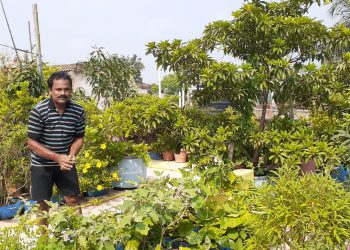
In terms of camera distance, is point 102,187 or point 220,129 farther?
point 102,187

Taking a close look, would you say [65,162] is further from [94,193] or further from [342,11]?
[342,11]

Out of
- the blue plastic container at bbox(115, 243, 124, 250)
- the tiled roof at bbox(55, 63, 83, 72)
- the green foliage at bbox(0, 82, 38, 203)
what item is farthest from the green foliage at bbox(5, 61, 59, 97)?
the tiled roof at bbox(55, 63, 83, 72)

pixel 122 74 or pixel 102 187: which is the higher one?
pixel 122 74

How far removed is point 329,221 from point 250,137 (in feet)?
8.41

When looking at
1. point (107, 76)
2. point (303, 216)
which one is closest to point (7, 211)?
point (303, 216)

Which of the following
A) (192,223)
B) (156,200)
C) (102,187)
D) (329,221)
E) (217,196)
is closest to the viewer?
(329,221)

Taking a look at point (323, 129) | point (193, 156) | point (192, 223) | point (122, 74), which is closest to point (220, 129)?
point (193, 156)

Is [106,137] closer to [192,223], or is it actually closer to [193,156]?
[193,156]

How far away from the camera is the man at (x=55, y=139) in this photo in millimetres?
2936

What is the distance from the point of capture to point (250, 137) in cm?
455

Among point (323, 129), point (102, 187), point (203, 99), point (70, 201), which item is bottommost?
point (102, 187)

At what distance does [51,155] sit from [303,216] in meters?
1.93

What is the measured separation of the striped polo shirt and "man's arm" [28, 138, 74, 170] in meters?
0.06

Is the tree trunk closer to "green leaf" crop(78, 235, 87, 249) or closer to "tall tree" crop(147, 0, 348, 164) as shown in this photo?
"tall tree" crop(147, 0, 348, 164)
